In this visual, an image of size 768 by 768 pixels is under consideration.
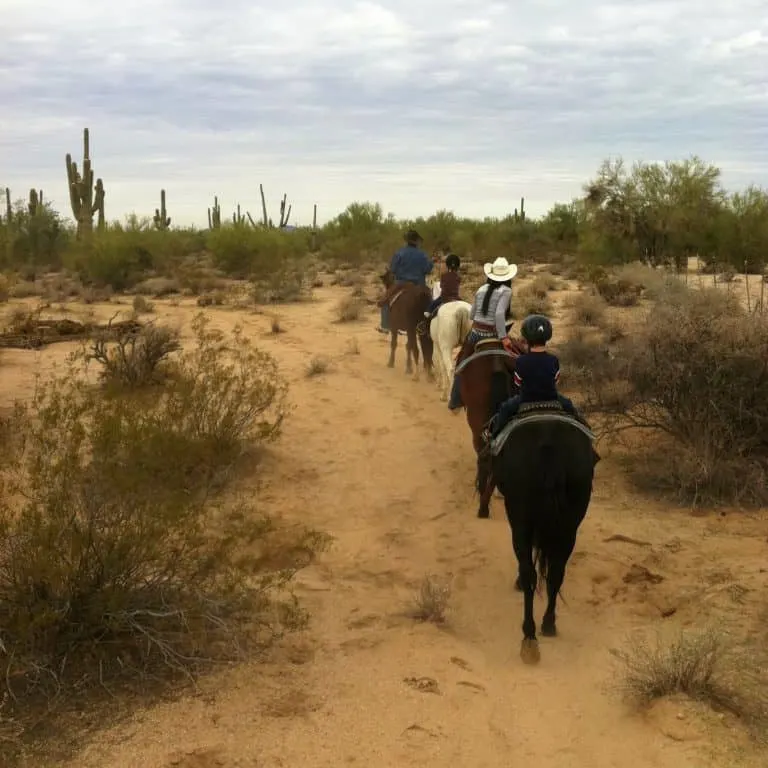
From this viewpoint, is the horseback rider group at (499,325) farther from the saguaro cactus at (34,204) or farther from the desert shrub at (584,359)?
the saguaro cactus at (34,204)

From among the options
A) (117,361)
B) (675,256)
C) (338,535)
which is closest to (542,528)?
(338,535)

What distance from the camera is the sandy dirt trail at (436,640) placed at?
410 centimetres

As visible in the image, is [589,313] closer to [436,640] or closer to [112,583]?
[436,640]

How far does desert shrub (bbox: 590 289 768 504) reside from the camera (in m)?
7.80

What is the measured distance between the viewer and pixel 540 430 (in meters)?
5.12

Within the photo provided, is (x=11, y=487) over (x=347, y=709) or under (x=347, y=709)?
over

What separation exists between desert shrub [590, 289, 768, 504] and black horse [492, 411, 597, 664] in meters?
2.96

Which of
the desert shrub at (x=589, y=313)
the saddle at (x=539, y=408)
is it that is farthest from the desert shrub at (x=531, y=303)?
the saddle at (x=539, y=408)

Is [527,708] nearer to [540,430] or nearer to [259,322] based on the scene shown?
[540,430]

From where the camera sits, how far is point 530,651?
513 cm

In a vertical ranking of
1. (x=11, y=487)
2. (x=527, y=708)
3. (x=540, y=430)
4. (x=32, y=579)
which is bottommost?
(x=527, y=708)

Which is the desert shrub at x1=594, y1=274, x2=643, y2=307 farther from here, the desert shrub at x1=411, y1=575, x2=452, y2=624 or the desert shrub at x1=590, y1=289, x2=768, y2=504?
the desert shrub at x1=411, y1=575, x2=452, y2=624

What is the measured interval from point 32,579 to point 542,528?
303 centimetres

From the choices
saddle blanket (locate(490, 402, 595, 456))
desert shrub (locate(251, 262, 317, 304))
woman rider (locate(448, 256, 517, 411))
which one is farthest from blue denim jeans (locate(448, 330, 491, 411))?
desert shrub (locate(251, 262, 317, 304))
